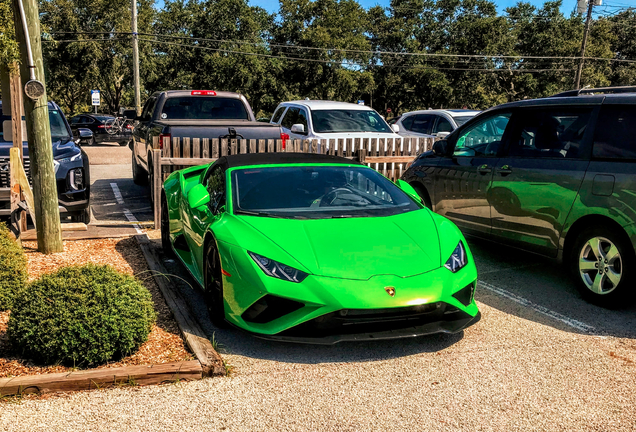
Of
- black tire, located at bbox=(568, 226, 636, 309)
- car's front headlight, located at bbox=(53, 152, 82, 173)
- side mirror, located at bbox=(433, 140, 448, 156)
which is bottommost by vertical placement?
black tire, located at bbox=(568, 226, 636, 309)

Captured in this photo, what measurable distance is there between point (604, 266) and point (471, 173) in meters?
2.05

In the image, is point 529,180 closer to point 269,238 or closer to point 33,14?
point 269,238

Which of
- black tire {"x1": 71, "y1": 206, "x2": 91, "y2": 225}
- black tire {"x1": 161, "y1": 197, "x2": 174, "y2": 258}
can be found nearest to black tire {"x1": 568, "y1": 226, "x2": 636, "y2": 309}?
black tire {"x1": 161, "y1": 197, "x2": 174, "y2": 258}

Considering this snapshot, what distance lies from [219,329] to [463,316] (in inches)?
76.0

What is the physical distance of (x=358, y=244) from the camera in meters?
5.00

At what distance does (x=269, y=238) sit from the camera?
4.96 meters

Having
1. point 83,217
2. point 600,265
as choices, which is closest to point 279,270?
point 600,265

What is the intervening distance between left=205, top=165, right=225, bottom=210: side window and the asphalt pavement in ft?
3.28

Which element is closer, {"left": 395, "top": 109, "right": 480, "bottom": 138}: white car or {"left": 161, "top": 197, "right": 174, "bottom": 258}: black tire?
{"left": 161, "top": 197, "right": 174, "bottom": 258}: black tire

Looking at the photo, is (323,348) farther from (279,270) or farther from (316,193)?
(316,193)

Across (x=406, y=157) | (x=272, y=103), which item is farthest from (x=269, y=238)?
(x=272, y=103)

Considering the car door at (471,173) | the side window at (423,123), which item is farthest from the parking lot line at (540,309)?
the side window at (423,123)

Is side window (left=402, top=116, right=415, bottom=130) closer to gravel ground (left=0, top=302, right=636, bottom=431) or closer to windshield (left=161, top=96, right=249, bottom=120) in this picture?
windshield (left=161, top=96, right=249, bottom=120)

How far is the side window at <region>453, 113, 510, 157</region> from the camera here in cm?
723
